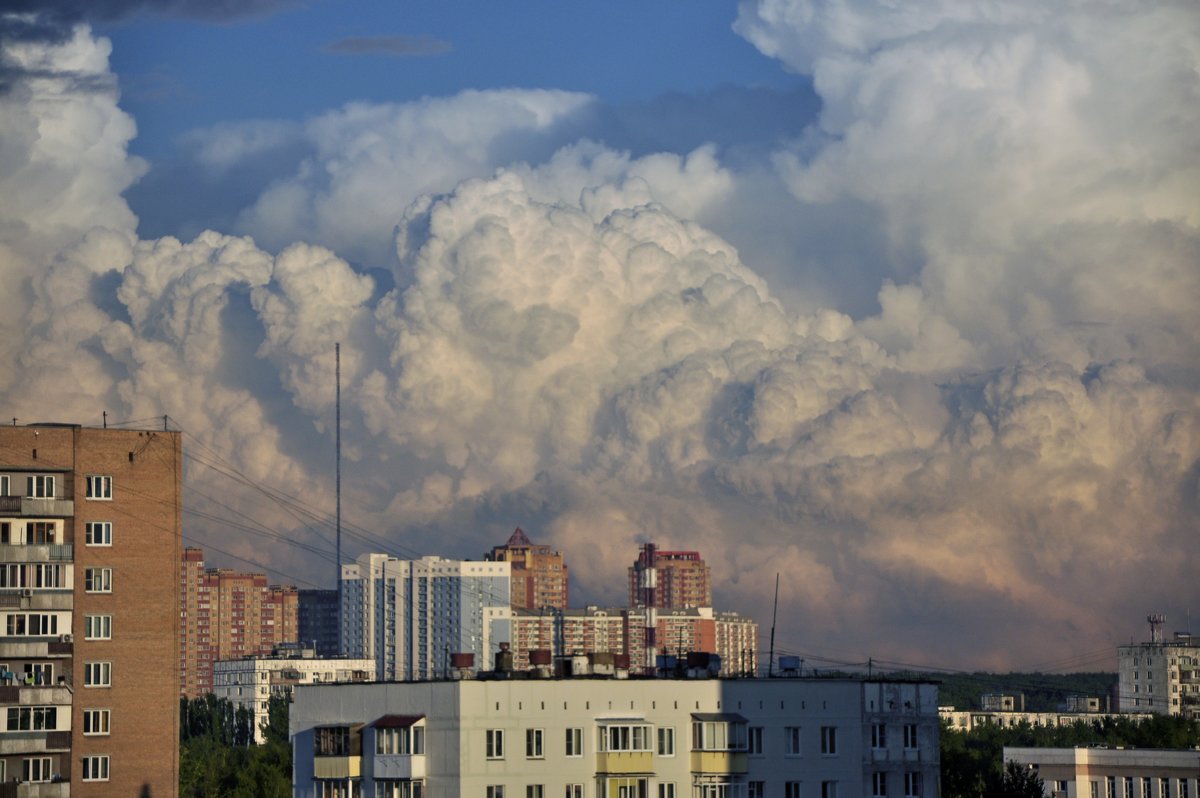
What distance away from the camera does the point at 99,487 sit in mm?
128750

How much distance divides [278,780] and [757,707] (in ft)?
313

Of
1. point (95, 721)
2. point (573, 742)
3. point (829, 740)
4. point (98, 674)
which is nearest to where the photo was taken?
point (573, 742)

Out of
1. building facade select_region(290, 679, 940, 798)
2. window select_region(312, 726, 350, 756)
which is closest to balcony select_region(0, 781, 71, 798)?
building facade select_region(290, 679, 940, 798)

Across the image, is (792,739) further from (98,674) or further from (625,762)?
(98,674)

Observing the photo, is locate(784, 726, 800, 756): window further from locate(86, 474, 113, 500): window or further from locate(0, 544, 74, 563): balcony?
locate(0, 544, 74, 563): balcony

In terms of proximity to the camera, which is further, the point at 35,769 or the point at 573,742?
the point at 35,769

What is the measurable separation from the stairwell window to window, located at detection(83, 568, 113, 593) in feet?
14.5

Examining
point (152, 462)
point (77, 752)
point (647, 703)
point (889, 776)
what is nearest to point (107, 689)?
point (77, 752)

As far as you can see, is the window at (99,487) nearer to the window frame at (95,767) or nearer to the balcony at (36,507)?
the balcony at (36,507)

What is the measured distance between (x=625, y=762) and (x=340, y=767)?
14.3m

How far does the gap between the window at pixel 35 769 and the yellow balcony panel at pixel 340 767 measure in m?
27.4

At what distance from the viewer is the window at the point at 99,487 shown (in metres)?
129

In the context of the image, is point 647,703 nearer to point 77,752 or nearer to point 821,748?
point 821,748

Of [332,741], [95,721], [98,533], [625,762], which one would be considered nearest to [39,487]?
[98,533]
